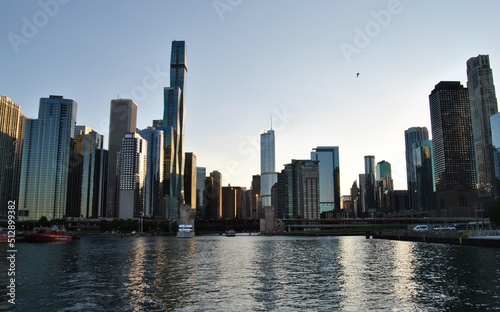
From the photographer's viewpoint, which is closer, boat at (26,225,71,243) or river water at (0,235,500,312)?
river water at (0,235,500,312)

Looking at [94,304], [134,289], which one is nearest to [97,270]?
[134,289]

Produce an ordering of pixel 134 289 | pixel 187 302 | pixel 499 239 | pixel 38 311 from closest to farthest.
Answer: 1. pixel 38 311
2. pixel 187 302
3. pixel 134 289
4. pixel 499 239

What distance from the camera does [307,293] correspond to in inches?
1721

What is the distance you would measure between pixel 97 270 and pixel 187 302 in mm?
30586

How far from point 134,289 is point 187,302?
32.4 ft

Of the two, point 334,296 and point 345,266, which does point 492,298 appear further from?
point 345,266

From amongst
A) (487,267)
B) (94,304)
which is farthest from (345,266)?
(94,304)

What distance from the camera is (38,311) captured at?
35.8 meters

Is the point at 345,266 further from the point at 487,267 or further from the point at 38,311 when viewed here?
the point at 38,311

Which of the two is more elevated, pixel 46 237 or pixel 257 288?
pixel 46 237

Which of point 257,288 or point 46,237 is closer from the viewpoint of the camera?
point 257,288

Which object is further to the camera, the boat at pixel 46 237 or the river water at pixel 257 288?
the boat at pixel 46 237

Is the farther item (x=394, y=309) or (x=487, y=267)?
(x=487, y=267)

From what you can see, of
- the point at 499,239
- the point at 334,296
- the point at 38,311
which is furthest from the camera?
the point at 499,239
